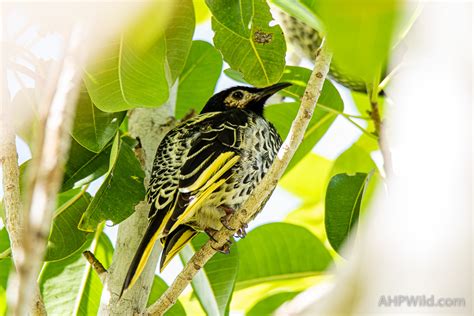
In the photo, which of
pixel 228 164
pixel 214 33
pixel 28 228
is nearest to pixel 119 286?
pixel 228 164

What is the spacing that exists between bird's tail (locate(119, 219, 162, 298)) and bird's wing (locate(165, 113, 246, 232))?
54 millimetres

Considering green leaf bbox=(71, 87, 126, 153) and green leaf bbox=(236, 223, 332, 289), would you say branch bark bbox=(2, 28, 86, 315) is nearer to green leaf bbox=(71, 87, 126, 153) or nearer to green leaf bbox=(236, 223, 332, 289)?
green leaf bbox=(71, 87, 126, 153)

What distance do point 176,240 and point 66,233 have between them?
17.4 inches

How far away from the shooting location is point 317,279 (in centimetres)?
412

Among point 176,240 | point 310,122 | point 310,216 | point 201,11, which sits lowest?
point 310,216

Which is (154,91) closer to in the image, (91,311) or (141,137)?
(141,137)

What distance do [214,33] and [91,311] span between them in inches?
54.5

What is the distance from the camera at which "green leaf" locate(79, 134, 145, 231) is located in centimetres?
305

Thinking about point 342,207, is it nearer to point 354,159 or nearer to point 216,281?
point 216,281

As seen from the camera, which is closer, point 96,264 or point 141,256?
point 141,256

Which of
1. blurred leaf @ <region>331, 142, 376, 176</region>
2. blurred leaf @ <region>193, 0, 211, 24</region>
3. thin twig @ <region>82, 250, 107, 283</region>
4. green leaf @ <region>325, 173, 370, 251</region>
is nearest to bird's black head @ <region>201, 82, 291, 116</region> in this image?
blurred leaf @ <region>193, 0, 211, 24</region>

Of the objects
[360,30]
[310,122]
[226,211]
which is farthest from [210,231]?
[360,30]

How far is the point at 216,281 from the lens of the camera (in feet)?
11.6

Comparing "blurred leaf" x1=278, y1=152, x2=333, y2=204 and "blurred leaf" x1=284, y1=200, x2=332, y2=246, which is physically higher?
"blurred leaf" x1=278, y1=152, x2=333, y2=204
